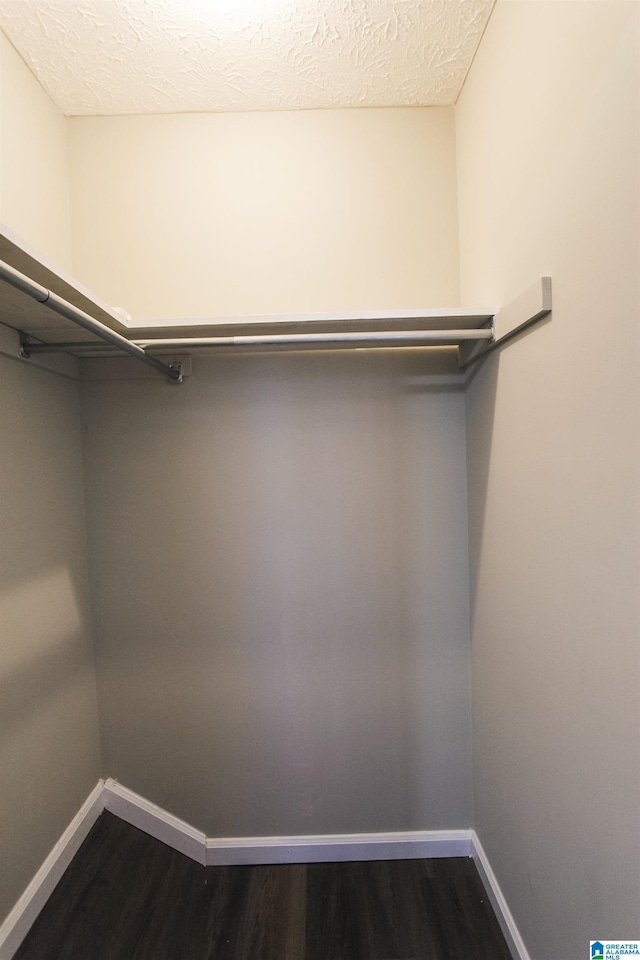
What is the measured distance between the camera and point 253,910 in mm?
1427

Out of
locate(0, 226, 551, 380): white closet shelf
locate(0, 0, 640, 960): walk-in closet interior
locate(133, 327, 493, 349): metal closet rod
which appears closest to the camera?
locate(0, 226, 551, 380): white closet shelf

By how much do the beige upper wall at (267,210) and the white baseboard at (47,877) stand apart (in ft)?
6.30

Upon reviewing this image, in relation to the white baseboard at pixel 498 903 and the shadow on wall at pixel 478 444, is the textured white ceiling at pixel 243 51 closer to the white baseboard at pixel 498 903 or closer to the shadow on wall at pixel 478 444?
the shadow on wall at pixel 478 444

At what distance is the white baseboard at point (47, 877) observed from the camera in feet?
4.06

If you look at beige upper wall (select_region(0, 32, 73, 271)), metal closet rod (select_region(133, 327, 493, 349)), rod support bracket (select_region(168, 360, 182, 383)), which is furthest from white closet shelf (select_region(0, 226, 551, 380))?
beige upper wall (select_region(0, 32, 73, 271))

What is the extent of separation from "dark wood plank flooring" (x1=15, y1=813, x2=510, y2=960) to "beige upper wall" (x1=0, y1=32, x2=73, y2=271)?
222cm

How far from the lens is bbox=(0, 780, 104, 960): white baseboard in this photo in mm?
1236

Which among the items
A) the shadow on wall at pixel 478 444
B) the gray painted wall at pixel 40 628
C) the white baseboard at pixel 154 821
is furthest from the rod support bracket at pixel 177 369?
the white baseboard at pixel 154 821

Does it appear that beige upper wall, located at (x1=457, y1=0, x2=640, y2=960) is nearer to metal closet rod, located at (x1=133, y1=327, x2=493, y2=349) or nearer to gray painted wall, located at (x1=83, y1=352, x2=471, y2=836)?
metal closet rod, located at (x1=133, y1=327, x2=493, y2=349)

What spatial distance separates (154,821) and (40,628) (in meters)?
0.93

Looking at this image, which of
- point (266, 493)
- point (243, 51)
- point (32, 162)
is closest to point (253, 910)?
point (266, 493)

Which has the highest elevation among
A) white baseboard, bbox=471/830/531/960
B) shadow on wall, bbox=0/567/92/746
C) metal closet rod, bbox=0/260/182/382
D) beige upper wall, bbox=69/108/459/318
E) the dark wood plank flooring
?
beige upper wall, bbox=69/108/459/318

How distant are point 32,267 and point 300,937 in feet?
6.81

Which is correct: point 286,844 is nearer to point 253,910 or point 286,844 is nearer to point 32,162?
point 253,910
